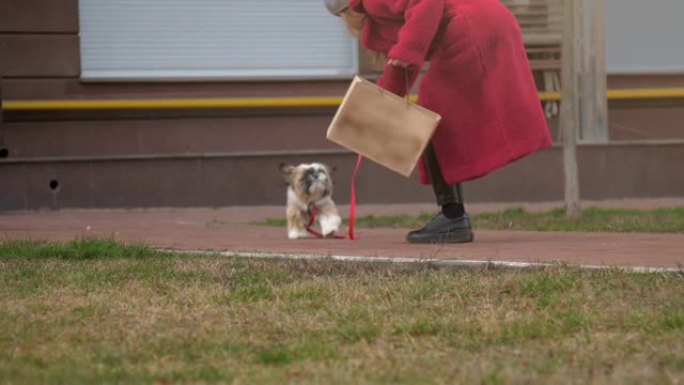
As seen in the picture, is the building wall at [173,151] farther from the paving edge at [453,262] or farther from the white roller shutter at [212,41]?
the paving edge at [453,262]

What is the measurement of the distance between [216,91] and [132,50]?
2.93ft

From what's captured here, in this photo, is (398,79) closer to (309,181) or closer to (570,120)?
(309,181)

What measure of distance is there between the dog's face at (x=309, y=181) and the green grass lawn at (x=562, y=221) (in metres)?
1.52

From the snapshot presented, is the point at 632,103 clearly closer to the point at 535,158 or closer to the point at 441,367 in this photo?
the point at 535,158

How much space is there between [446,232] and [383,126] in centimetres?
91

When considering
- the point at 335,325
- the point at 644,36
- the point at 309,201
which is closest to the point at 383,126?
the point at 309,201

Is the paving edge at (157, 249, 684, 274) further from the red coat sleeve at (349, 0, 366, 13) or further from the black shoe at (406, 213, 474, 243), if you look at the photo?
the red coat sleeve at (349, 0, 366, 13)

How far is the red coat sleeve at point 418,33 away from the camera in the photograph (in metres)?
8.60

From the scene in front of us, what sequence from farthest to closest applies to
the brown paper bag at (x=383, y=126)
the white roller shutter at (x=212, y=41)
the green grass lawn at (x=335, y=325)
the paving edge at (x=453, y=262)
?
the white roller shutter at (x=212, y=41)
the brown paper bag at (x=383, y=126)
the paving edge at (x=453, y=262)
the green grass lawn at (x=335, y=325)

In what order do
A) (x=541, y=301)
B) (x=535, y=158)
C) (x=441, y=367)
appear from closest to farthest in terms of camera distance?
(x=441, y=367) → (x=541, y=301) → (x=535, y=158)

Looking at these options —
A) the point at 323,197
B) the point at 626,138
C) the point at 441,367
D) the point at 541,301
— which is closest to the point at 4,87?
the point at 323,197

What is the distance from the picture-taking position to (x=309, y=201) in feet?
34.4

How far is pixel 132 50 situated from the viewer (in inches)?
564

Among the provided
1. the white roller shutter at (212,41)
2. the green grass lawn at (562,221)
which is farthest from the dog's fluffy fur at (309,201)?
the white roller shutter at (212,41)
